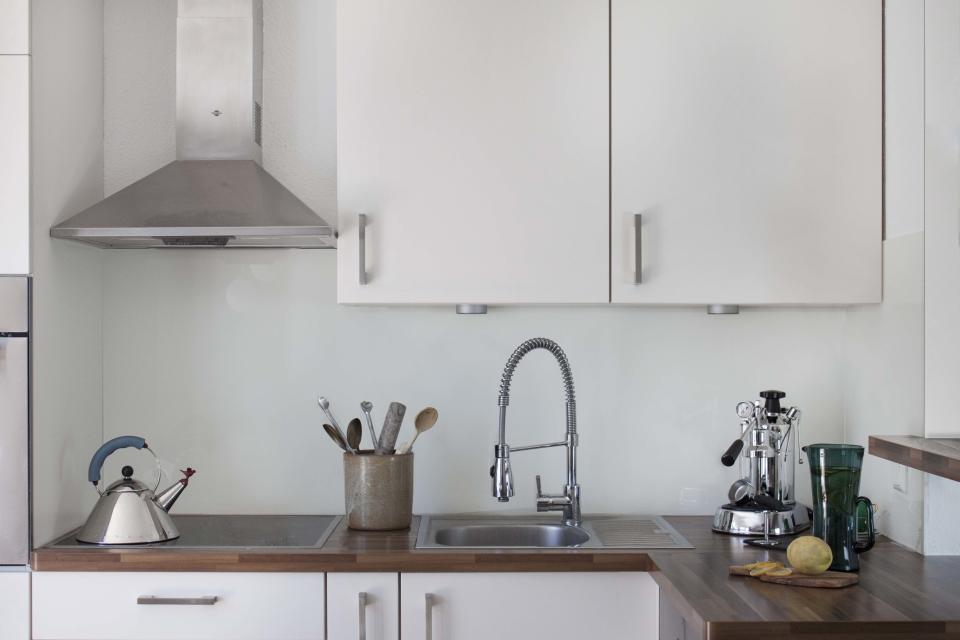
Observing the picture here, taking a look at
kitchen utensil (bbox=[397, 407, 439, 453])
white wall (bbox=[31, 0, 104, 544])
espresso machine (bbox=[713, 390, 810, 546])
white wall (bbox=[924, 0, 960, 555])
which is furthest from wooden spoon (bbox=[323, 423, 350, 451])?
white wall (bbox=[924, 0, 960, 555])

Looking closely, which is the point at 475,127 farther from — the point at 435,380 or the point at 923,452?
the point at 923,452

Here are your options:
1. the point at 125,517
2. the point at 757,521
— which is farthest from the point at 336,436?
the point at 757,521

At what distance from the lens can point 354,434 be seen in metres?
2.50

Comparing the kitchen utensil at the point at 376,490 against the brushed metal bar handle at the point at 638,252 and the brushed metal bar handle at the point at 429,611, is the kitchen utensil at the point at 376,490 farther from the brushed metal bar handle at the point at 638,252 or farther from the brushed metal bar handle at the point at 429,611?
the brushed metal bar handle at the point at 638,252

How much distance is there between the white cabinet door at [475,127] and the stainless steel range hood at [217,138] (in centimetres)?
20

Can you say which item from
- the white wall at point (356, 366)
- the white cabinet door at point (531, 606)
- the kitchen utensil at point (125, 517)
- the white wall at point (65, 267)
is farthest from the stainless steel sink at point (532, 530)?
the white wall at point (65, 267)

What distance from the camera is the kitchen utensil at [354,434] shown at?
8.18ft

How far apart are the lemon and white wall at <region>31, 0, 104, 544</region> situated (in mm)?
1713

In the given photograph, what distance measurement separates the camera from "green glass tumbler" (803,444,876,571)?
2.04 meters

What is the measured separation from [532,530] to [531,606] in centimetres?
39

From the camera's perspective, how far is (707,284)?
2373mm

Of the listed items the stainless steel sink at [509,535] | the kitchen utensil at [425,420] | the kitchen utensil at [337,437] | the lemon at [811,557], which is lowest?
the stainless steel sink at [509,535]

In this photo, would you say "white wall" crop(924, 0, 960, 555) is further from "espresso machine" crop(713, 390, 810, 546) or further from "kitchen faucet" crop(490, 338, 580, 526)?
"kitchen faucet" crop(490, 338, 580, 526)

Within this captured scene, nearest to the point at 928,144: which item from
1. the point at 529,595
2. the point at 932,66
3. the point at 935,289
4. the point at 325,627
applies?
the point at 932,66
